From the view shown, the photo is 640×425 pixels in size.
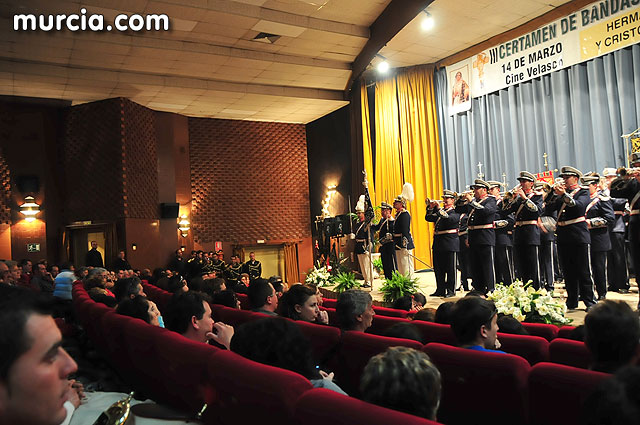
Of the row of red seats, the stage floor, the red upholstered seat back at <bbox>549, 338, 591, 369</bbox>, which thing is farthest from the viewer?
the stage floor

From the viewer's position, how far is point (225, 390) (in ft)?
5.57

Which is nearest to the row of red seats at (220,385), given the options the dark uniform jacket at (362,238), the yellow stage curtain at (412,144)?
the dark uniform jacket at (362,238)

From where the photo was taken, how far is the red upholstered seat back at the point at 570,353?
205cm

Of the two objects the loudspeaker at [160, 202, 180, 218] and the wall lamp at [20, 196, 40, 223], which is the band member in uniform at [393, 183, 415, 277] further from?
the wall lamp at [20, 196, 40, 223]

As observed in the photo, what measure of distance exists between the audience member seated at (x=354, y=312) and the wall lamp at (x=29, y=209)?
1181cm

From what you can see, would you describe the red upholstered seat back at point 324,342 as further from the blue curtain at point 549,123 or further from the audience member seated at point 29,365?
the blue curtain at point 549,123

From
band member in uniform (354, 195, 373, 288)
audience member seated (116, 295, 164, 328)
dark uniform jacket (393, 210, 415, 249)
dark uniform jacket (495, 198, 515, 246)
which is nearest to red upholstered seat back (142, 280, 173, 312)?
audience member seated (116, 295, 164, 328)

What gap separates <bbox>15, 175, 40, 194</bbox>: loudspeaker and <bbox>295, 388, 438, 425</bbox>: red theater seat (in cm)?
1310

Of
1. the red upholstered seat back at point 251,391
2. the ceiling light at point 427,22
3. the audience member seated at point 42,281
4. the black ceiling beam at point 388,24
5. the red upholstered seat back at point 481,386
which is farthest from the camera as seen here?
the ceiling light at point 427,22

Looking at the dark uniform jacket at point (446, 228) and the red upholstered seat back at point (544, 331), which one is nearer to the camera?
the red upholstered seat back at point (544, 331)

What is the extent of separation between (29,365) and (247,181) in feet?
49.4

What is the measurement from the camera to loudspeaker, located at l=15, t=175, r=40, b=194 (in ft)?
41.3

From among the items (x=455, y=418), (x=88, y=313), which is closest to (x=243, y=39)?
(x=88, y=313)

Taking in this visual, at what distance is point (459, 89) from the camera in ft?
38.7
